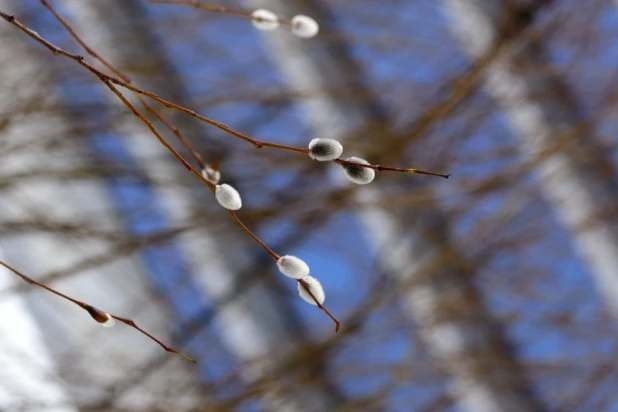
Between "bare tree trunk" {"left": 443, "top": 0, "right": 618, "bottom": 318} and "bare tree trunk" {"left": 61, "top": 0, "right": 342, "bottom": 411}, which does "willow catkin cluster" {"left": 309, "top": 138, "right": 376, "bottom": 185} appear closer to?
"bare tree trunk" {"left": 61, "top": 0, "right": 342, "bottom": 411}

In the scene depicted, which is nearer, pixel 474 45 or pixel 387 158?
pixel 387 158

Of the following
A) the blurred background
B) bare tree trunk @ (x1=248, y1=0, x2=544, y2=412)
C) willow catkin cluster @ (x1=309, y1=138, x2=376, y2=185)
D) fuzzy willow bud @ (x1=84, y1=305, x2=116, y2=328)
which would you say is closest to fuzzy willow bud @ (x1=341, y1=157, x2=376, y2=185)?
willow catkin cluster @ (x1=309, y1=138, x2=376, y2=185)

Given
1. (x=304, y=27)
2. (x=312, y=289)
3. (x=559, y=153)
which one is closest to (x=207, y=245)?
(x=559, y=153)

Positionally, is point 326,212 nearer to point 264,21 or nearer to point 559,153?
point 264,21

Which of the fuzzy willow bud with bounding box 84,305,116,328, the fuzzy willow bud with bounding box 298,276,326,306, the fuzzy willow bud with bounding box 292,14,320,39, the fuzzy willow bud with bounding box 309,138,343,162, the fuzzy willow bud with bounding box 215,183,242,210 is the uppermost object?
the fuzzy willow bud with bounding box 292,14,320,39

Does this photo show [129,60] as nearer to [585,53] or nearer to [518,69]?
[518,69]

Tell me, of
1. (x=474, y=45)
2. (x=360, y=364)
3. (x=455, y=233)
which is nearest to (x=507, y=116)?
(x=474, y=45)

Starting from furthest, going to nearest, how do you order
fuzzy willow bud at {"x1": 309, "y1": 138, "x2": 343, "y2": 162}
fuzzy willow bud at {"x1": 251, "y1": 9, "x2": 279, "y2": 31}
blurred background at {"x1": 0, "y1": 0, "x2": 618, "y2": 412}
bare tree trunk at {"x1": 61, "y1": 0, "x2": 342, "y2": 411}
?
bare tree trunk at {"x1": 61, "y1": 0, "x2": 342, "y2": 411} < blurred background at {"x1": 0, "y1": 0, "x2": 618, "y2": 412} < fuzzy willow bud at {"x1": 251, "y1": 9, "x2": 279, "y2": 31} < fuzzy willow bud at {"x1": 309, "y1": 138, "x2": 343, "y2": 162}
